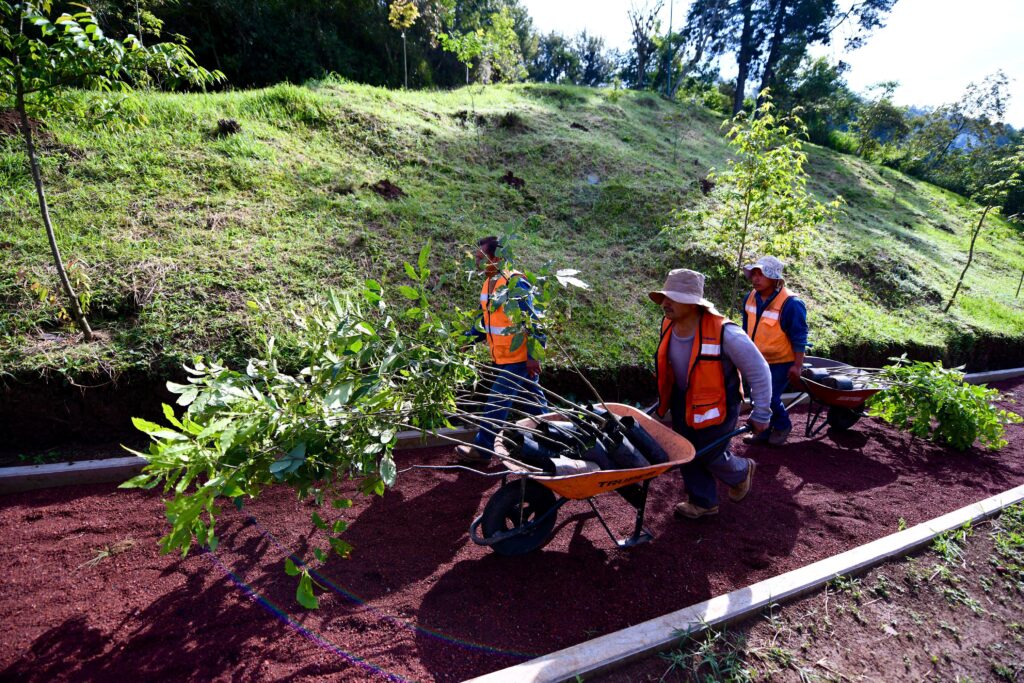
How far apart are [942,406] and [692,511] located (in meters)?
3.39

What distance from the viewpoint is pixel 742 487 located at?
3422 mm

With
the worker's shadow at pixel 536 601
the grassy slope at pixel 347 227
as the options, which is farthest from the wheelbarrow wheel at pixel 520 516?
the grassy slope at pixel 347 227

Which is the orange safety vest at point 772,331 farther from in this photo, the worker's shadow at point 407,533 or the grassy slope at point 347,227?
the worker's shadow at point 407,533

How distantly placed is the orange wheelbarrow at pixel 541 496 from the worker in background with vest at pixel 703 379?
0.76 feet

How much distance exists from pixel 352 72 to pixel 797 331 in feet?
48.8

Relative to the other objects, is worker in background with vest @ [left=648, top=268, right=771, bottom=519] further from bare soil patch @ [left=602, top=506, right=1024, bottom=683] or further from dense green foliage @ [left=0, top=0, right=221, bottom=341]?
dense green foliage @ [left=0, top=0, right=221, bottom=341]

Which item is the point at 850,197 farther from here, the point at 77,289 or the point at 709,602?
the point at 77,289

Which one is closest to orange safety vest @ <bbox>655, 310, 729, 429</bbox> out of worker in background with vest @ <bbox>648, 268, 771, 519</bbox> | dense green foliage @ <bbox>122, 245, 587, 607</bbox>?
worker in background with vest @ <bbox>648, 268, 771, 519</bbox>

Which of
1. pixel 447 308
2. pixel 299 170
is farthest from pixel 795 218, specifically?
pixel 299 170

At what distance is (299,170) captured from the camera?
702 cm

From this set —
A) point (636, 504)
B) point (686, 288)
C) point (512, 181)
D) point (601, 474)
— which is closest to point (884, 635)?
point (636, 504)

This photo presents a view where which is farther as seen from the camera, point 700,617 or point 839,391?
point 839,391

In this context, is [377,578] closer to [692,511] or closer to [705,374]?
[692,511]

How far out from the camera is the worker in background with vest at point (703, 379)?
293cm
